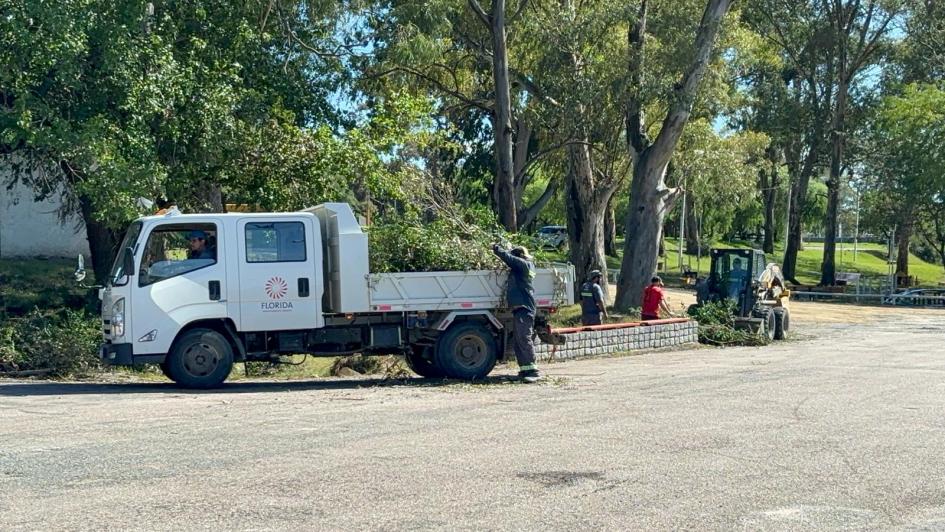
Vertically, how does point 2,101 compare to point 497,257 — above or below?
above

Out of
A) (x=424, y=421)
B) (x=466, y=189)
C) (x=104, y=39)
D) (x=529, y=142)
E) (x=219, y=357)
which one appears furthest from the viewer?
(x=466, y=189)

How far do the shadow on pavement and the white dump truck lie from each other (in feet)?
0.87

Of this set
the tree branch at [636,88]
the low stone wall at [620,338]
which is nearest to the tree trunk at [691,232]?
the tree branch at [636,88]

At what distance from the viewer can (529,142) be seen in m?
41.2

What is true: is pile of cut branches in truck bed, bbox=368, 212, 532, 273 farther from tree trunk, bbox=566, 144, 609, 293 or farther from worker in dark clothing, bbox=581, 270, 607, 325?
tree trunk, bbox=566, 144, 609, 293

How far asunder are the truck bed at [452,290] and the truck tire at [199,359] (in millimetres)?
2087

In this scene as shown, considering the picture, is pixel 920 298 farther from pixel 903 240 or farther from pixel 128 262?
pixel 128 262

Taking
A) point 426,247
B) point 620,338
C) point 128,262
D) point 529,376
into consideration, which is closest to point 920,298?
point 620,338

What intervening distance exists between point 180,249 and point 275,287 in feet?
4.36

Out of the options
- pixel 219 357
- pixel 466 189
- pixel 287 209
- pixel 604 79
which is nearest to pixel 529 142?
pixel 466 189

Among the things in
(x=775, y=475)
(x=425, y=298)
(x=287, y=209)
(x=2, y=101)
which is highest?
(x=2, y=101)

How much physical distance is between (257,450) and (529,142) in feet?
105

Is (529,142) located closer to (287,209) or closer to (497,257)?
(287,209)

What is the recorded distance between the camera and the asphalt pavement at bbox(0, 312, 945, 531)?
7680mm
